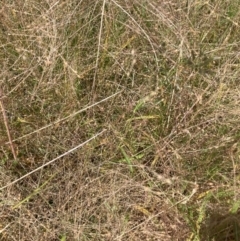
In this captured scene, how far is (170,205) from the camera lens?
56.8 inches

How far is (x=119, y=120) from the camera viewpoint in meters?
1.53

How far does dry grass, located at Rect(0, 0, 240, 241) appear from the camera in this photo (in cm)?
143

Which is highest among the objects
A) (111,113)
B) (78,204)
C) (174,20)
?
(174,20)

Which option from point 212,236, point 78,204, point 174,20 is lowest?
point 212,236

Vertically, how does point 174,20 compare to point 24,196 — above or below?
above

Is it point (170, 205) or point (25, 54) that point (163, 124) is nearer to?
point (170, 205)

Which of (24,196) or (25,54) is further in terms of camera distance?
(25,54)

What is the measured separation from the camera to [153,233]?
56.1 inches

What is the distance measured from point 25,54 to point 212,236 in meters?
0.74

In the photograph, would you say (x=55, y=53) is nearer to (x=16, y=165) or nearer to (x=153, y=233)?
(x=16, y=165)

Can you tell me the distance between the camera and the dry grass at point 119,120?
56.3 inches

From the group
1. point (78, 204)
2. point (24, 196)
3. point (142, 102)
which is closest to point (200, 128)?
point (142, 102)

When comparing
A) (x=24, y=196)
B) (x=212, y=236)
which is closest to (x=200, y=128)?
(x=212, y=236)

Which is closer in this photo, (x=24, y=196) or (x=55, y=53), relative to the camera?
(x=24, y=196)
